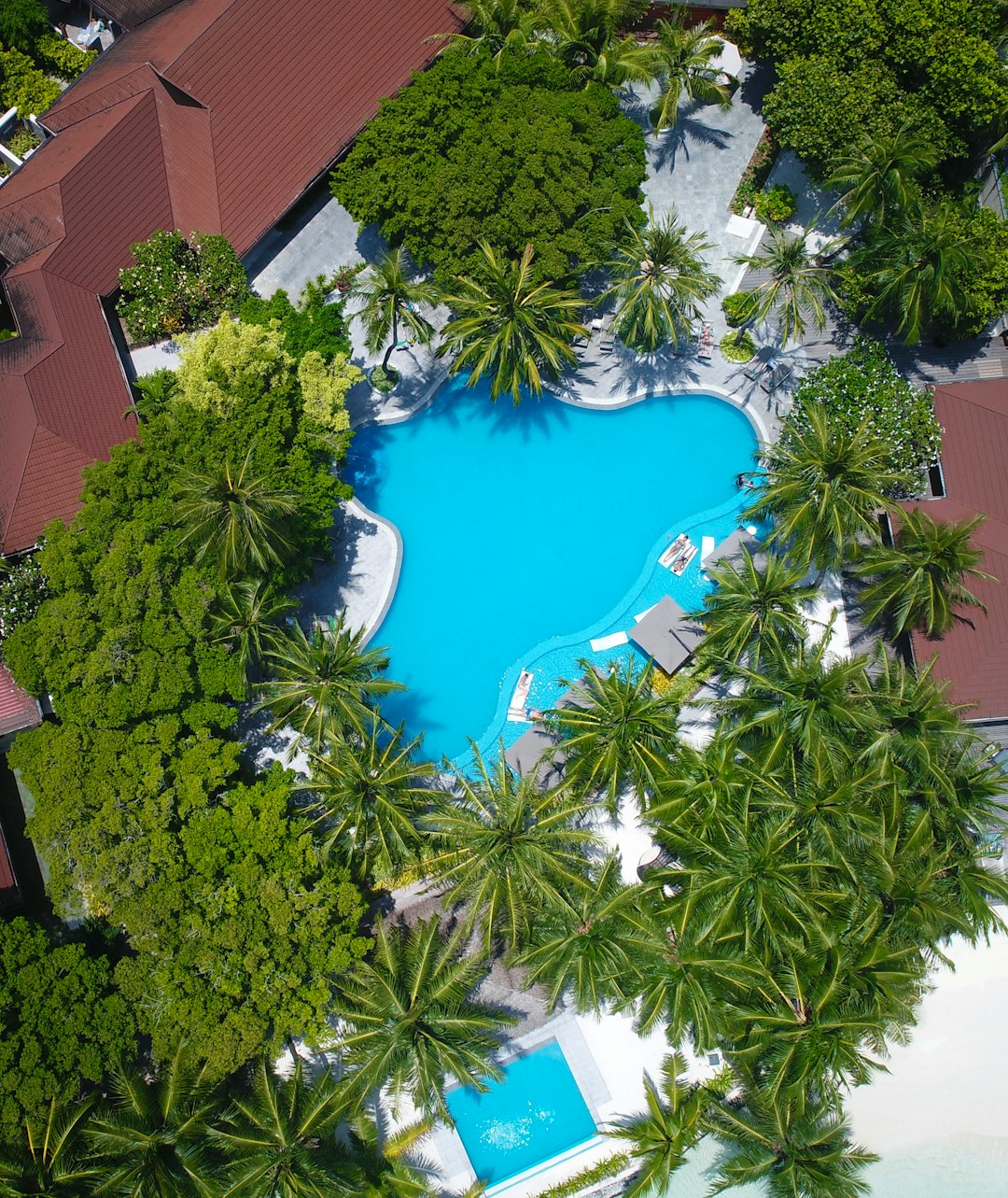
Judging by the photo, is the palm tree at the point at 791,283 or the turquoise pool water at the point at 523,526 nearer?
the palm tree at the point at 791,283

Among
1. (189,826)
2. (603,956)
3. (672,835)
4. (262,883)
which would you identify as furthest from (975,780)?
(189,826)

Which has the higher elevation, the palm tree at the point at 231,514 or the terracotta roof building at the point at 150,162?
the terracotta roof building at the point at 150,162

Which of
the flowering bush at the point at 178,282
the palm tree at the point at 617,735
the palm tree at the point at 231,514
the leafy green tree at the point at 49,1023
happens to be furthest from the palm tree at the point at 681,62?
the leafy green tree at the point at 49,1023

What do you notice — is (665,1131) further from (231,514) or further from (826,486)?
(231,514)

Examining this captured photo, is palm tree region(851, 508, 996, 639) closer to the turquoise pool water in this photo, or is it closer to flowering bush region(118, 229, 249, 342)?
the turquoise pool water

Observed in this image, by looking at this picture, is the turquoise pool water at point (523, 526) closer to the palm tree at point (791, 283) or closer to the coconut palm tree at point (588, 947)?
the palm tree at point (791, 283)

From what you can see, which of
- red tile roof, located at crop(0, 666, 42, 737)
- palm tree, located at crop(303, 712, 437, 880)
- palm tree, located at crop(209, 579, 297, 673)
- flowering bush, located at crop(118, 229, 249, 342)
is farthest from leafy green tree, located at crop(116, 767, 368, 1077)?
flowering bush, located at crop(118, 229, 249, 342)
